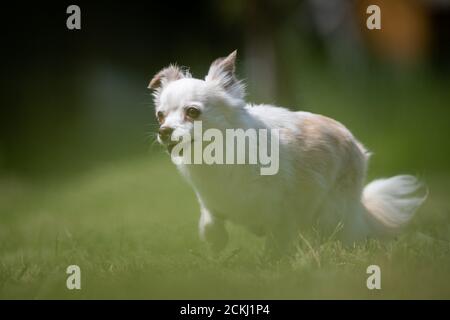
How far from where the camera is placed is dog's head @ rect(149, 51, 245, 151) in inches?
191

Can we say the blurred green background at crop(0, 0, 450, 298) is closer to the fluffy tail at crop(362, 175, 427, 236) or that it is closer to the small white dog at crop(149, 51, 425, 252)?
the fluffy tail at crop(362, 175, 427, 236)

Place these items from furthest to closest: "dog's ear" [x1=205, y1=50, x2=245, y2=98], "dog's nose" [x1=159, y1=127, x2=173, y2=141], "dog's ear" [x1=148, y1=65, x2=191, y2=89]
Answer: "dog's ear" [x1=148, y1=65, x2=191, y2=89], "dog's ear" [x1=205, y1=50, x2=245, y2=98], "dog's nose" [x1=159, y1=127, x2=173, y2=141]

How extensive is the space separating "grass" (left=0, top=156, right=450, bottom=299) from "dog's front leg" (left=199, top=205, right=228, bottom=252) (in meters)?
0.08

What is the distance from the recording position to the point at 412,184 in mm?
6406

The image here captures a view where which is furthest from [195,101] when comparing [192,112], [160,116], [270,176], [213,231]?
[213,231]

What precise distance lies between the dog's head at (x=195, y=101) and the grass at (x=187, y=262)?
0.96 meters

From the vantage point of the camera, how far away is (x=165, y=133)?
480cm

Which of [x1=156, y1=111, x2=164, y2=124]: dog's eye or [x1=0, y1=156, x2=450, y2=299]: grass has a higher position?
[x1=156, y1=111, x2=164, y2=124]: dog's eye

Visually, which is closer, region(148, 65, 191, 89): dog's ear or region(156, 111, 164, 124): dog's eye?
region(156, 111, 164, 124): dog's eye

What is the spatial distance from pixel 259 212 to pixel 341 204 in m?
0.81

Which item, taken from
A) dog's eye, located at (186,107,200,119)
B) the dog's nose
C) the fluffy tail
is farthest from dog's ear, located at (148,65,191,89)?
the fluffy tail

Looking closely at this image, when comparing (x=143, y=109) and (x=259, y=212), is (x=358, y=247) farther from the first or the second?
(x=143, y=109)

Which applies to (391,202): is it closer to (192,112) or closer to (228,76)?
(228,76)

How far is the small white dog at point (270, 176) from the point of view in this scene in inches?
200
